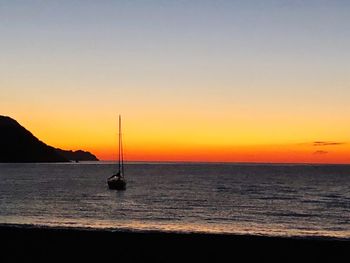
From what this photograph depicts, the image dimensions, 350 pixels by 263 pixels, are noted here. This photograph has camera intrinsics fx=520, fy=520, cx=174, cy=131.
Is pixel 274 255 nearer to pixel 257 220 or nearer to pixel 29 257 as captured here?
pixel 29 257

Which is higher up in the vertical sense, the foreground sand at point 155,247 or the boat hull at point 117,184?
the foreground sand at point 155,247

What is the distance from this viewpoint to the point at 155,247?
1683cm

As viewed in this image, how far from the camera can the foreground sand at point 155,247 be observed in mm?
15047

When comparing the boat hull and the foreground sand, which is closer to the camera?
the foreground sand

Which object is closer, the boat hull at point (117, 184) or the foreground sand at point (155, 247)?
the foreground sand at point (155, 247)

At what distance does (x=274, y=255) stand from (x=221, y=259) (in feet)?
6.05

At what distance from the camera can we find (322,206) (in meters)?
70.7

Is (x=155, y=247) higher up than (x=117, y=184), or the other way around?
(x=155, y=247)

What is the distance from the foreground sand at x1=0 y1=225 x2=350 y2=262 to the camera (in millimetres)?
15047

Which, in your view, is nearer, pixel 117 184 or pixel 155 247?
pixel 155 247

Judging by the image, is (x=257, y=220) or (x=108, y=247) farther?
(x=257, y=220)

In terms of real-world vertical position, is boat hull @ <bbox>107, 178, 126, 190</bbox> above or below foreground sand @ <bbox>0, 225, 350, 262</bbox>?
below

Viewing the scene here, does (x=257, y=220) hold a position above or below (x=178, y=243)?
below

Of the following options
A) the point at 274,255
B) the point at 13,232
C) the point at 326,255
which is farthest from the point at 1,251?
the point at 326,255
